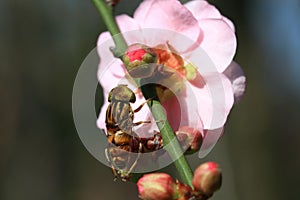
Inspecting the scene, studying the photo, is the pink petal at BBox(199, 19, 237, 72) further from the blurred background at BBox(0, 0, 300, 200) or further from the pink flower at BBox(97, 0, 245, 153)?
the blurred background at BBox(0, 0, 300, 200)

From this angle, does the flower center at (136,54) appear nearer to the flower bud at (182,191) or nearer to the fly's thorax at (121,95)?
the fly's thorax at (121,95)

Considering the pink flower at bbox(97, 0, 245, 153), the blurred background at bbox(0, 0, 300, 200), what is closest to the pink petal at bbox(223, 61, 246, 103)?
the pink flower at bbox(97, 0, 245, 153)
